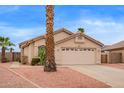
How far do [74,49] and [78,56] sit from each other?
951mm

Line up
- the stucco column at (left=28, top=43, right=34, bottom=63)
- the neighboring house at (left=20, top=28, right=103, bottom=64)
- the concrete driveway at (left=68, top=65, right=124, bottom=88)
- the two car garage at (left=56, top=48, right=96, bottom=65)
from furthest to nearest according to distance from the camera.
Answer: the stucco column at (left=28, top=43, right=34, bottom=63)
the two car garage at (left=56, top=48, right=96, bottom=65)
the neighboring house at (left=20, top=28, right=103, bottom=64)
the concrete driveway at (left=68, top=65, right=124, bottom=88)

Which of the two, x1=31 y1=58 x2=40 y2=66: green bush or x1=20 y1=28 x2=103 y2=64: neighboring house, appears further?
x1=20 y1=28 x2=103 y2=64: neighboring house

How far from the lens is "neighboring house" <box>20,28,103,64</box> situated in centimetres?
3600

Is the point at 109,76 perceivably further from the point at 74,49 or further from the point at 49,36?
the point at 74,49

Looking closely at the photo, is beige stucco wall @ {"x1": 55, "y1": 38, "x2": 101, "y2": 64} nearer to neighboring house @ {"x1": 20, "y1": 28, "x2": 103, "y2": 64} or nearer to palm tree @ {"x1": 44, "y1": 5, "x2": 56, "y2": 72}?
neighboring house @ {"x1": 20, "y1": 28, "x2": 103, "y2": 64}

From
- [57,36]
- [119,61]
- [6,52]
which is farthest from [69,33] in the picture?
[6,52]

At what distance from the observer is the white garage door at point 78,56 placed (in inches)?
1423

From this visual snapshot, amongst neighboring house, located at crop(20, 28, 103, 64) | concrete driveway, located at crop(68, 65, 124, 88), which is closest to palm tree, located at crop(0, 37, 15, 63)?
neighboring house, located at crop(20, 28, 103, 64)

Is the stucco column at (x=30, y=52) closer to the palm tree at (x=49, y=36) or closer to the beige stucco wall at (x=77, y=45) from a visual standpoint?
the beige stucco wall at (x=77, y=45)

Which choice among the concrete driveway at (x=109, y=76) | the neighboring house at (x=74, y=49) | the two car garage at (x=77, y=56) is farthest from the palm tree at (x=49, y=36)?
the two car garage at (x=77, y=56)

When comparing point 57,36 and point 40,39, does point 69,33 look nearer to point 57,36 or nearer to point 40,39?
point 57,36

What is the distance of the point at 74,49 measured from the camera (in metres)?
36.6
